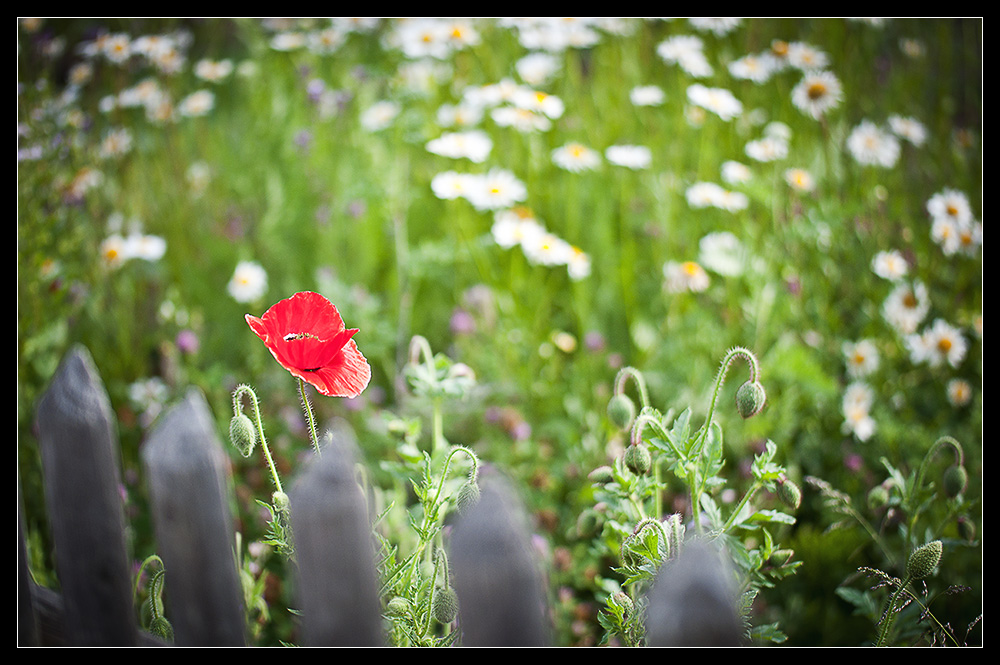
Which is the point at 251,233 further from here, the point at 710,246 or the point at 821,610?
the point at 821,610

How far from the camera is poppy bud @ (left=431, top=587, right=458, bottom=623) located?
0.91m

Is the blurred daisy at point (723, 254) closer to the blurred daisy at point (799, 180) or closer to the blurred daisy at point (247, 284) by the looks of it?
the blurred daisy at point (799, 180)

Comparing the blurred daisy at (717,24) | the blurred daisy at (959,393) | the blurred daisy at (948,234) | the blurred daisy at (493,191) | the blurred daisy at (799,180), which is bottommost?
the blurred daisy at (959,393)

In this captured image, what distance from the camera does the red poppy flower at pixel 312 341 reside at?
90 cm

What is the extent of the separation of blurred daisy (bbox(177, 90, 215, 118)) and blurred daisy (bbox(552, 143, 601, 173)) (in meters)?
1.37

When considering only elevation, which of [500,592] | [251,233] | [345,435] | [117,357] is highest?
[345,435]

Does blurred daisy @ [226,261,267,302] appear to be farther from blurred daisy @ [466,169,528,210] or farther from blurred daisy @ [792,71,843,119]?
blurred daisy @ [792,71,843,119]

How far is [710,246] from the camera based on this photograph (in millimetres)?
2127

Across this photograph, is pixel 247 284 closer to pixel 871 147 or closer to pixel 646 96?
pixel 646 96

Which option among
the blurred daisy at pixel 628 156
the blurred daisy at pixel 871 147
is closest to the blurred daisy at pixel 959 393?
the blurred daisy at pixel 871 147

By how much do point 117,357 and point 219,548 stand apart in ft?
5.30

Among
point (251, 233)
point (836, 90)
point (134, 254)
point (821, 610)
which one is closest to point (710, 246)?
point (836, 90)

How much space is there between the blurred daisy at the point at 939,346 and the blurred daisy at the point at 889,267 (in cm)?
19

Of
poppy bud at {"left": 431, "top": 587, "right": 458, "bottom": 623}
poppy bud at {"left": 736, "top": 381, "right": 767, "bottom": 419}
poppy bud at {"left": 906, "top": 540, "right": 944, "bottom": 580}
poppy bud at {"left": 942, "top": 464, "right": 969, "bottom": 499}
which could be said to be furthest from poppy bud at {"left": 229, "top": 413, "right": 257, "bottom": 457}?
poppy bud at {"left": 942, "top": 464, "right": 969, "bottom": 499}
